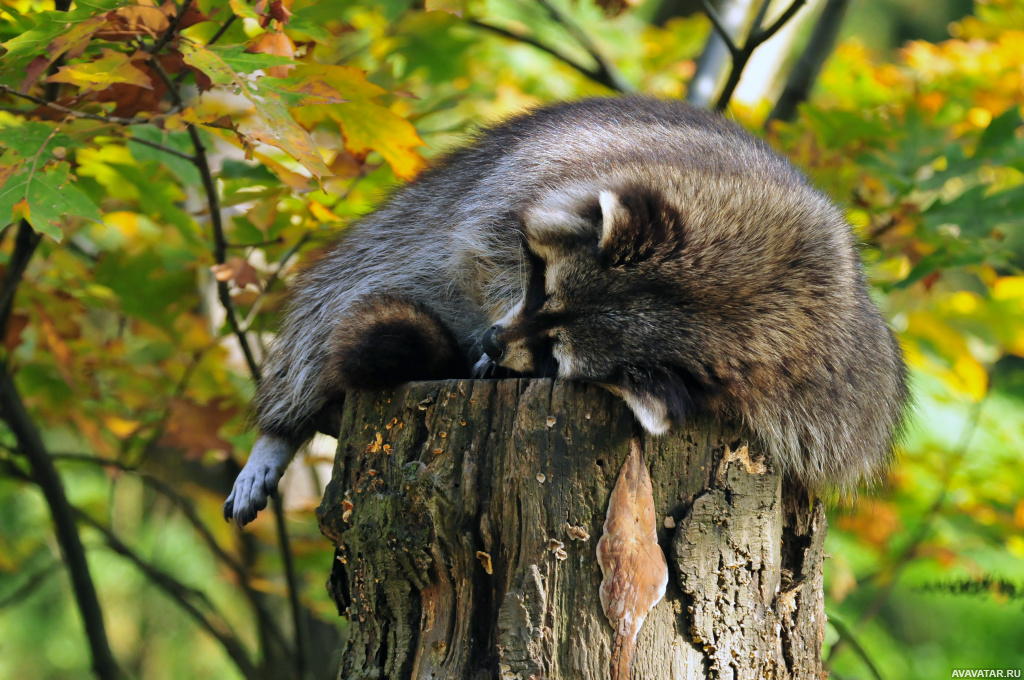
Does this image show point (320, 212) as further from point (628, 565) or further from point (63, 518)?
point (63, 518)

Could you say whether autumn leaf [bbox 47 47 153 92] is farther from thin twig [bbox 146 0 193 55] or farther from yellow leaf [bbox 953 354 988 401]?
yellow leaf [bbox 953 354 988 401]

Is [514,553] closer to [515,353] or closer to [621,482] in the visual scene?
[621,482]

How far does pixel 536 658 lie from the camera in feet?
5.91

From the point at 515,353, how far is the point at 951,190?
5654 millimetres

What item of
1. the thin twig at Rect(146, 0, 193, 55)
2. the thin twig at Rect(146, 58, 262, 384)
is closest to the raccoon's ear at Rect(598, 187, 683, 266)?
the thin twig at Rect(146, 0, 193, 55)

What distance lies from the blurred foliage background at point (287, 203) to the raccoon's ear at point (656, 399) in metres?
0.91

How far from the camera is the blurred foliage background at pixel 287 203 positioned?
2055 mm

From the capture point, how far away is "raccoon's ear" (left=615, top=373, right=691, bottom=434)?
1.84 metres

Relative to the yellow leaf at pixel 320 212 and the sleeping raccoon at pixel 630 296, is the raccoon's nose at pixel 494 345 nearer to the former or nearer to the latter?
the sleeping raccoon at pixel 630 296

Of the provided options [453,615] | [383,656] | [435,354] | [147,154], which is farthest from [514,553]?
[147,154]

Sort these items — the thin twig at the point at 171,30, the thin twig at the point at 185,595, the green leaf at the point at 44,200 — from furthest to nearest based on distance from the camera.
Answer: the thin twig at the point at 185,595 < the thin twig at the point at 171,30 < the green leaf at the point at 44,200

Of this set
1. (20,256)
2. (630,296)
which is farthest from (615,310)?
(20,256)

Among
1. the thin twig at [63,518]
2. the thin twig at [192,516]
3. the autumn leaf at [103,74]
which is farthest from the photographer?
the thin twig at [192,516]

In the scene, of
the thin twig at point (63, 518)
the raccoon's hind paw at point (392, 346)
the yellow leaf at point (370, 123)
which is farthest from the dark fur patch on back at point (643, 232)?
the thin twig at point (63, 518)
